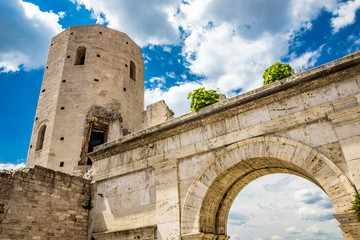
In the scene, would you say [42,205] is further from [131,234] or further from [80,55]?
[80,55]

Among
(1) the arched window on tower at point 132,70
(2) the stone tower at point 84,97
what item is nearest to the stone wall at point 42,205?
(2) the stone tower at point 84,97

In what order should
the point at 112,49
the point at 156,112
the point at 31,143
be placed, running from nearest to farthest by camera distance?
1. the point at 156,112
2. the point at 31,143
3. the point at 112,49

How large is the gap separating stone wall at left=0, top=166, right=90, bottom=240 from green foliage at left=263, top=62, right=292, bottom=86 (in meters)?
6.32

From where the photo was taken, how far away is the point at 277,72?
729 centimetres

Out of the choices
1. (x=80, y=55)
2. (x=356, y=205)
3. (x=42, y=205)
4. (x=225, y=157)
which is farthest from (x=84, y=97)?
(x=356, y=205)

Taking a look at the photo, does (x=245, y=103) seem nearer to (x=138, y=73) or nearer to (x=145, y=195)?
(x=145, y=195)

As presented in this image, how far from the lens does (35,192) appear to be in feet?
25.9

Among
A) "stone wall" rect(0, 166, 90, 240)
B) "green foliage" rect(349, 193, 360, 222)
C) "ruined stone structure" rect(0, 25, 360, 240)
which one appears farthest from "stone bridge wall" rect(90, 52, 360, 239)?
"stone wall" rect(0, 166, 90, 240)

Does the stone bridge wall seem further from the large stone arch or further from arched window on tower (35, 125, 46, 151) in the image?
arched window on tower (35, 125, 46, 151)

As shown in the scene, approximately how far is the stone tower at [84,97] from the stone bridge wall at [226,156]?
529cm

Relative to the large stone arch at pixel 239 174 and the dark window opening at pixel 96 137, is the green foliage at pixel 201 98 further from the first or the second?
the dark window opening at pixel 96 137

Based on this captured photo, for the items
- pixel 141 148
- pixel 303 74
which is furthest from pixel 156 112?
pixel 303 74

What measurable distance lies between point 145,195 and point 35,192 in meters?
3.00

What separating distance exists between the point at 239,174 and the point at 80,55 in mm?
12696
